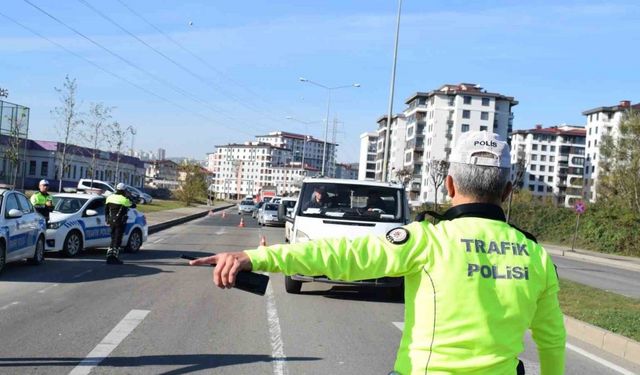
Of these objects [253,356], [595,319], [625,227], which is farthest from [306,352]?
[625,227]

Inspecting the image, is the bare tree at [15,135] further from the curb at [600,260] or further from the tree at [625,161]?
the tree at [625,161]

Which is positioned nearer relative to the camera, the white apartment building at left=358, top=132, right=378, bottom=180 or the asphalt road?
the asphalt road

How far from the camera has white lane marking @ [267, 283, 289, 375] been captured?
659 centimetres

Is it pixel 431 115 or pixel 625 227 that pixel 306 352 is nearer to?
pixel 625 227

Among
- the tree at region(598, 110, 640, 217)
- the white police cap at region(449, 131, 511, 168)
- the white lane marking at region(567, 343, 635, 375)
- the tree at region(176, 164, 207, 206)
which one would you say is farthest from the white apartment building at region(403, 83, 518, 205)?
the white police cap at region(449, 131, 511, 168)

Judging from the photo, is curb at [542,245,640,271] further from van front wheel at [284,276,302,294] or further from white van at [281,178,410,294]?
van front wheel at [284,276,302,294]

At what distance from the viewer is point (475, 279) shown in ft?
7.92

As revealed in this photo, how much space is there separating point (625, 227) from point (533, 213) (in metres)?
8.13

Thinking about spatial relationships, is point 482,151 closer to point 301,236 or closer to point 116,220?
point 301,236

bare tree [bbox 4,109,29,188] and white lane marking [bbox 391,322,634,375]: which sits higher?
bare tree [bbox 4,109,29,188]

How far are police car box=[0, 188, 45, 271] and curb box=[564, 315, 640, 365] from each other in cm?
978

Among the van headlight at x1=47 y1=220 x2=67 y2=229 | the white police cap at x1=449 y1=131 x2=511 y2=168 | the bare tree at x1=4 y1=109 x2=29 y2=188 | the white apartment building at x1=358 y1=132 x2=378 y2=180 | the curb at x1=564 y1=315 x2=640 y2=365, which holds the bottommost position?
the curb at x1=564 y1=315 x2=640 y2=365

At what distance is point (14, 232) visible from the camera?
41.8ft

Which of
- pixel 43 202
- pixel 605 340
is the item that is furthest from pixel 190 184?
pixel 605 340
